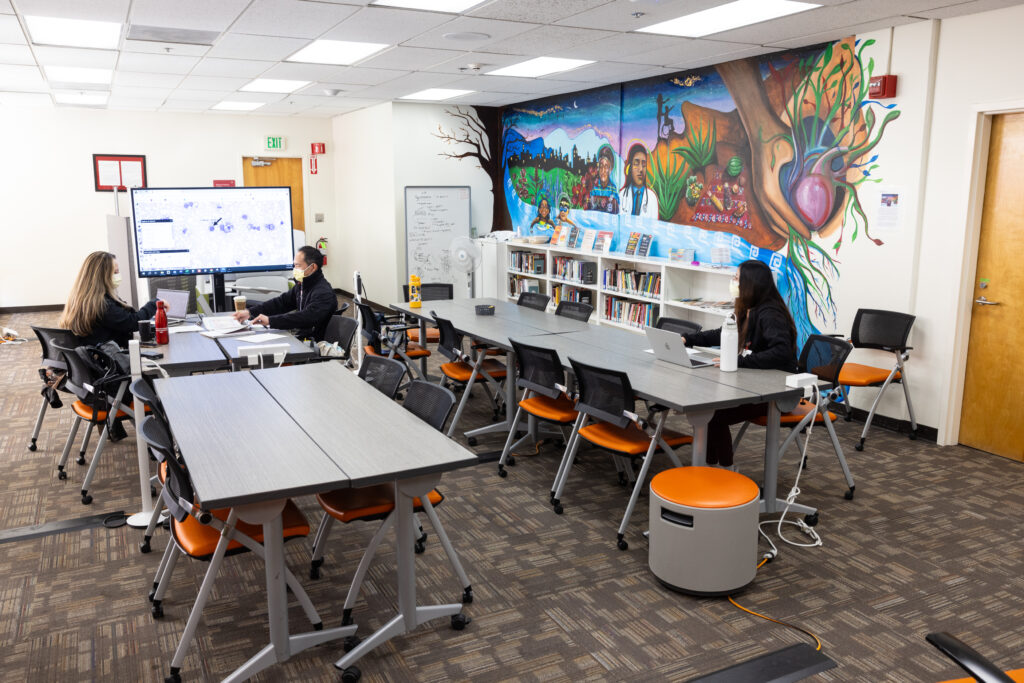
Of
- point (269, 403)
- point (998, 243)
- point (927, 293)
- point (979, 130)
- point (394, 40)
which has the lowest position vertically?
point (269, 403)

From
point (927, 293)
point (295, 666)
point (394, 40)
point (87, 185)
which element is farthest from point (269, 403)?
point (87, 185)

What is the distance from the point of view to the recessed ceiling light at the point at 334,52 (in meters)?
6.20

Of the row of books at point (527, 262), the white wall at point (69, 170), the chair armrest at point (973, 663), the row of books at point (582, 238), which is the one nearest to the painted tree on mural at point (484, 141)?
the row of books at point (527, 262)

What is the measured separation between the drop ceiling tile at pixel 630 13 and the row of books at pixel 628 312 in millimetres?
3116

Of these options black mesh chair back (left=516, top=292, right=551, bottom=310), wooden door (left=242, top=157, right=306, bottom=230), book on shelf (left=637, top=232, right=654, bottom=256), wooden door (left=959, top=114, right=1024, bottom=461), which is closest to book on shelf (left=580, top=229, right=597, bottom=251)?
book on shelf (left=637, top=232, right=654, bottom=256)

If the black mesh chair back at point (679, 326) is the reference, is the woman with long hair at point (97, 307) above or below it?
above

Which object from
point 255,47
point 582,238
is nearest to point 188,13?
point 255,47

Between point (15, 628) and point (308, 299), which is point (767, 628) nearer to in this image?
point (15, 628)

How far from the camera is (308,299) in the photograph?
5.82 m

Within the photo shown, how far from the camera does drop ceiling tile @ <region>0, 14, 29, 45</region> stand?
5266 millimetres

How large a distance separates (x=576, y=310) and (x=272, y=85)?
471 centimetres

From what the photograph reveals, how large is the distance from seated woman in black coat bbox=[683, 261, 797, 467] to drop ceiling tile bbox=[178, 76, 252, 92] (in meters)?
6.00

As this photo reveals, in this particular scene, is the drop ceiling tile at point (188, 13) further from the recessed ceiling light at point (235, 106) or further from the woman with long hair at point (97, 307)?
the recessed ceiling light at point (235, 106)

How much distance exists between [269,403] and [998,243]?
4.74 meters
